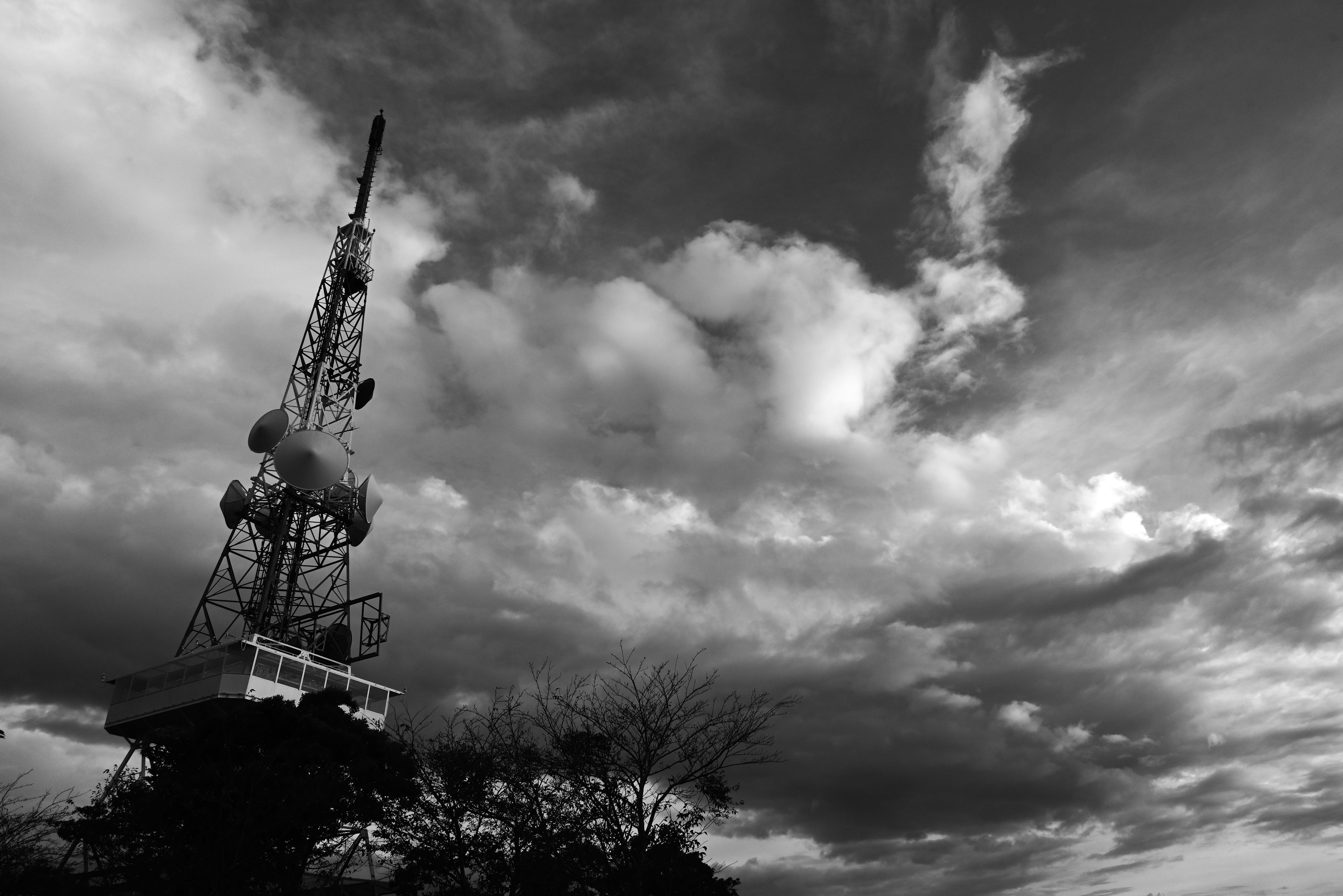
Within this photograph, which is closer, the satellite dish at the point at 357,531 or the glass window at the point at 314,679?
the glass window at the point at 314,679

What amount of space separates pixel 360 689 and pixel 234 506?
11150 millimetres

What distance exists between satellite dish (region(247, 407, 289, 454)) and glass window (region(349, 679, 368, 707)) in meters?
12.3

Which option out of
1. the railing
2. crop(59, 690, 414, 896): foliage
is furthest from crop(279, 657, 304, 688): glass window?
crop(59, 690, 414, 896): foliage

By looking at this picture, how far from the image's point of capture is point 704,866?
24.9m

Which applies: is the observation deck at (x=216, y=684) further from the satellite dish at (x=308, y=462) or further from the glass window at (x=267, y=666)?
the satellite dish at (x=308, y=462)

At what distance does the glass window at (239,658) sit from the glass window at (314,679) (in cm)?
260

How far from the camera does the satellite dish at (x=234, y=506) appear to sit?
45.6m

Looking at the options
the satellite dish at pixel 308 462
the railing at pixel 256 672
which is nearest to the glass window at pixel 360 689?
the railing at pixel 256 672

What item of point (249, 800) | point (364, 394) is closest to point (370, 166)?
point (364, 394)

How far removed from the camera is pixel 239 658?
4047 cm

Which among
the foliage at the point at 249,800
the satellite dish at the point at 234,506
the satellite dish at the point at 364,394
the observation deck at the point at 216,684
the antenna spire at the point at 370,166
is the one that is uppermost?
the antenna spire at the point at 370,166

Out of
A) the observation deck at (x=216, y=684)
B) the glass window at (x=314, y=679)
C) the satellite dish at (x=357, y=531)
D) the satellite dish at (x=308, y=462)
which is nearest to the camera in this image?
the observation deck at (x=216, y=684)

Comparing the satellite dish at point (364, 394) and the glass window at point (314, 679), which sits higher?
the satellite dish at point (364, 394)

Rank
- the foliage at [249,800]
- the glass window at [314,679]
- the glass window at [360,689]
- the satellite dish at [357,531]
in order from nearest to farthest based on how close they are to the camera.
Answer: the foliage at [249,800]
the glass window at [314,679]
the glass window at [360,689]
the satellite dish at [357,531]
